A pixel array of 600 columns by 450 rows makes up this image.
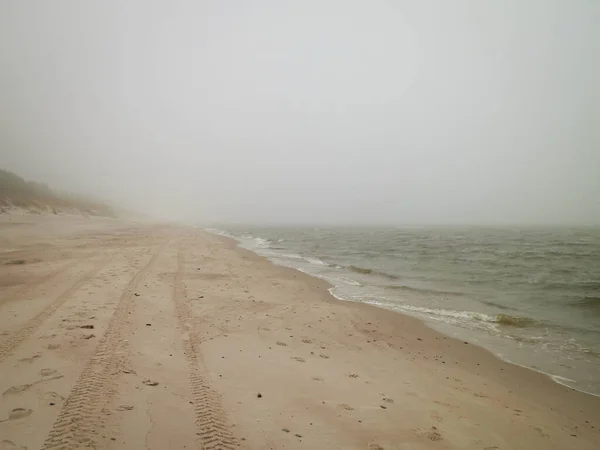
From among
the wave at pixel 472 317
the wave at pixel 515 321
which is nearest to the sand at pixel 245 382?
the wave at pixel 472 317

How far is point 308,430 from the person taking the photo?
12.5ft

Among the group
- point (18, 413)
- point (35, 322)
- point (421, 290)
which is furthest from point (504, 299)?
point (35, 322)

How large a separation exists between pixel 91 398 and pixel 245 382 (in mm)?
2082

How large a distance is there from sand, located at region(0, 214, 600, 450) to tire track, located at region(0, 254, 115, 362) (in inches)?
1.4

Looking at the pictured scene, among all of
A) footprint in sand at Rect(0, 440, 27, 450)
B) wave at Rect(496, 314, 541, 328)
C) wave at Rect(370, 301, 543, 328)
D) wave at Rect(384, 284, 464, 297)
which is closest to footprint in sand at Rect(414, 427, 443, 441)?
footprint in sand at Rect(0, 440, 27, 450)

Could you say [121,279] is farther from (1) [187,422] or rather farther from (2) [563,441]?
(2) [563,441]

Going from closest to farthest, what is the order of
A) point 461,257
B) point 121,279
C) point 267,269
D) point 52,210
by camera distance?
1. point 121,279
2. point 267,269
3. point 461,257
4. point 52,210

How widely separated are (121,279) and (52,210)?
47.0 meters

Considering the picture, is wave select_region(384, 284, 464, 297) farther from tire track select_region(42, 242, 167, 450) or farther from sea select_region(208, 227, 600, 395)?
tire track select_region(42, 242, 167, 450)

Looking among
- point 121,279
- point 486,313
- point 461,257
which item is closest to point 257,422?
point 121,279

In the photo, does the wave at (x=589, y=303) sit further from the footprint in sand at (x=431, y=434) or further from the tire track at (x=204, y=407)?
the tire track at (x=204, y=407)

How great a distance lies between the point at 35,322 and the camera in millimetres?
6273

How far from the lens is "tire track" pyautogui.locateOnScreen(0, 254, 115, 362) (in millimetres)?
Result: 5113

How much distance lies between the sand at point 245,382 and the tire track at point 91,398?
2 centimetres
